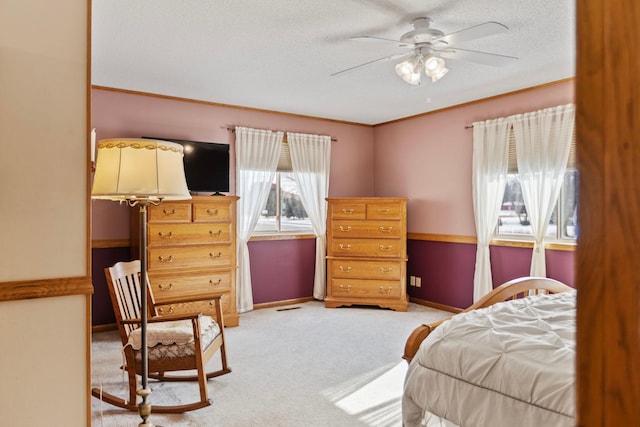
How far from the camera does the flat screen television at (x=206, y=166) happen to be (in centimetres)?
489

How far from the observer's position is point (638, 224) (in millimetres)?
542

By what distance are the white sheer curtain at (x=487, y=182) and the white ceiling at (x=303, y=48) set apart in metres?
0.42

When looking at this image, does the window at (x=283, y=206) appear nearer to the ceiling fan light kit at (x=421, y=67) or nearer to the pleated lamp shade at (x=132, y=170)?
the ceiling fan light kit at (x=421, y=67)

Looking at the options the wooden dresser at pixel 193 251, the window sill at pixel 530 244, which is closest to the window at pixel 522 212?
the window sill at pixel 530 244

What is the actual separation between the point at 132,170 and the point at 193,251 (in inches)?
103

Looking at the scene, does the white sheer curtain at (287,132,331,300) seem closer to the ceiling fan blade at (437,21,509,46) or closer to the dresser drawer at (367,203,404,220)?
the dresser drawer at (367,203,404,220)

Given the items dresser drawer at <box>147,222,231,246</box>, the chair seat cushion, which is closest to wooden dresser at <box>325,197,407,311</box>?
dresser drawer at <box>147,222,231,246</box>

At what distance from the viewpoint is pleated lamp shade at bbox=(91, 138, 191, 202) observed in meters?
2.02

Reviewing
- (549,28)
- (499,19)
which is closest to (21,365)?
(499,19)

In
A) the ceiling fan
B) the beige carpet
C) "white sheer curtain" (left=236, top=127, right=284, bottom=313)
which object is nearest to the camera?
the beige carpet

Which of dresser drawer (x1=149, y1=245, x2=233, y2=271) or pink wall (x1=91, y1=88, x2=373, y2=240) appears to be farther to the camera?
pink wall (x1=91, y1=88, x2=373, y2=240)

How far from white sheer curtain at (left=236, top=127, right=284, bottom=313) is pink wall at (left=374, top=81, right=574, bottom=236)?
1.77 meters

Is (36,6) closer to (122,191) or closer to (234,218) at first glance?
(122,191)

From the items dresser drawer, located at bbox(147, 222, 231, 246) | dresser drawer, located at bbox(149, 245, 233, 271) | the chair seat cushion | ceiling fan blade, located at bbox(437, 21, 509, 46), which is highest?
ceiling fan blade, located at bbox(437, 21, 509, 46)
